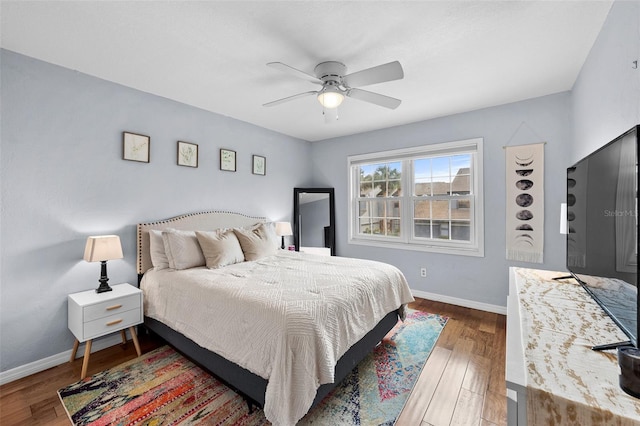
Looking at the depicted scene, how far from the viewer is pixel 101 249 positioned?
7.64 ft

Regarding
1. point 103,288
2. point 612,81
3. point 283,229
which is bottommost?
point 103,288

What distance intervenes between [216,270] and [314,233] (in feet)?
7.74

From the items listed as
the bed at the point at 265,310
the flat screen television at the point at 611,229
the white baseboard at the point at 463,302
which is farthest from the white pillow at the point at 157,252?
the white baseboard at the point at 463,302

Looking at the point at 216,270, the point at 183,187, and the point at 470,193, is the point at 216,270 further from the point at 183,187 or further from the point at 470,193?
the point at 470,193

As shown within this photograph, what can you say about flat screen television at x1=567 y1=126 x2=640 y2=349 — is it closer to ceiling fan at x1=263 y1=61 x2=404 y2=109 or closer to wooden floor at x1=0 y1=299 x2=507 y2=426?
wooden floor at x1=0 y1=299 x2=507 y2=426

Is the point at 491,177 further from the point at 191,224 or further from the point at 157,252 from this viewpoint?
the point at 157,252

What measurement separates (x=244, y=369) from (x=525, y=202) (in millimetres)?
3389

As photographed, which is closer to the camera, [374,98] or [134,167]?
[374,98]

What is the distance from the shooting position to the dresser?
75 cm

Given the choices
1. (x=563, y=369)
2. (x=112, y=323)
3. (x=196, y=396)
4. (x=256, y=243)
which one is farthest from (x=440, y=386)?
(x=112, y=323)

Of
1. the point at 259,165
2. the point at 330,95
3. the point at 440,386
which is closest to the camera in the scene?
the point at 440,386

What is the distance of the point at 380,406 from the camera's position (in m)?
1.84

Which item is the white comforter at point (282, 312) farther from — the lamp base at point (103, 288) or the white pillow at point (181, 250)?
the lamp base at point (103, 288)

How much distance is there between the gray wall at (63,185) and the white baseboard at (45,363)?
47mm
